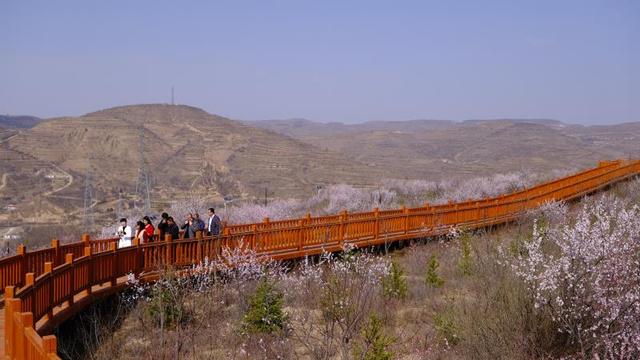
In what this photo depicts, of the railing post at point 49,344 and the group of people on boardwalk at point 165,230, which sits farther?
the group of people on boardwalk at point 165,230

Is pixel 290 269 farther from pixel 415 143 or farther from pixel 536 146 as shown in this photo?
pixel 415 143

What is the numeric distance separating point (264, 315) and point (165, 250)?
10.3ft

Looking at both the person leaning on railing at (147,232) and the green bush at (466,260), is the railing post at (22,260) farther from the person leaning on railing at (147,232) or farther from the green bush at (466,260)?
the green bush at (466,260)

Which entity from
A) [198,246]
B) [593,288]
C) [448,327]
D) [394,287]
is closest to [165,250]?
[198,246]

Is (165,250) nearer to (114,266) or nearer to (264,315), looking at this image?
(114,266)

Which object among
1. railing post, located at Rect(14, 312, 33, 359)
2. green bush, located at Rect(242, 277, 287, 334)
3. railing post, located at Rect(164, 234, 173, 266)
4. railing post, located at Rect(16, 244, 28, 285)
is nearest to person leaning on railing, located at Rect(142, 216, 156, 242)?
railing post, located at Rect(164, 234, 173, 266)

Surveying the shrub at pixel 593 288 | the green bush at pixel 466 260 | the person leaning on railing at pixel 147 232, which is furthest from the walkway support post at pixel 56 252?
the shrub at pixel 593 288

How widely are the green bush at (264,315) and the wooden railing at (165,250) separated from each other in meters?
2.20

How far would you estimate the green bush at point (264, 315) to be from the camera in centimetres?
1286

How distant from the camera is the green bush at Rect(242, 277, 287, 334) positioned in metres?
12.9

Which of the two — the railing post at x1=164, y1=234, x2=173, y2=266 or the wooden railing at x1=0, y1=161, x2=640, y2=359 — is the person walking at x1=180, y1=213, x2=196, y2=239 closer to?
the wooden railing at x1=0, y1=161, x2=640, y2=359

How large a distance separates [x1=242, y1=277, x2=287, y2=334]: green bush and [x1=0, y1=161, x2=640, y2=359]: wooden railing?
220cm

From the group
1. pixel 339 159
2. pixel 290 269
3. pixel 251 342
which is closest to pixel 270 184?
pixel 339 159

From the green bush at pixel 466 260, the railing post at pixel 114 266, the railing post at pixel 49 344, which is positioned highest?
the railing post at pixel 49 344
